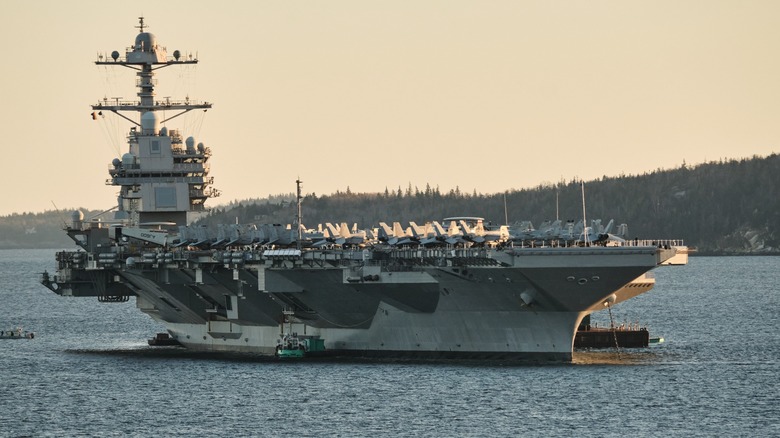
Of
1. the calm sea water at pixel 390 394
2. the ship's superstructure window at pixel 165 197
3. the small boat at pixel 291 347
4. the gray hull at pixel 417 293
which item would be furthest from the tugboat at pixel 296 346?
the ship's superstructure window at pixel 165 197

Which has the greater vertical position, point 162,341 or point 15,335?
point 15,335

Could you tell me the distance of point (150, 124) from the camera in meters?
57.3

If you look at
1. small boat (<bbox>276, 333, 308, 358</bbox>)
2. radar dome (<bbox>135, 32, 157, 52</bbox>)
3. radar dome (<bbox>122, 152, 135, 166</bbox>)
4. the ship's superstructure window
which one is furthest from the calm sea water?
radar dome (<bbox>135, 32, 157, 52</bbox>)

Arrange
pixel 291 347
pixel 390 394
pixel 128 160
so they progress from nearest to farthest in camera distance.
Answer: pixel 390 394 < pixel 291 347 < pixel 128 160

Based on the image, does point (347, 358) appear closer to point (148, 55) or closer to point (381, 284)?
point (381, 284)

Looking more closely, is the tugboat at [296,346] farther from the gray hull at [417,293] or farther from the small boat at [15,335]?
the small boat at [15,335]

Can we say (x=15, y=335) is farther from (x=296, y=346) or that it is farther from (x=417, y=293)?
(x=417, y=293)

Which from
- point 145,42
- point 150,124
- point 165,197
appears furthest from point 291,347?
point 145,42

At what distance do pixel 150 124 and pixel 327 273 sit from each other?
13895 millimetres

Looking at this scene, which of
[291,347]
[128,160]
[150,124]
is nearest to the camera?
[291,347]

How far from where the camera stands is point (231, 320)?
52.2 m

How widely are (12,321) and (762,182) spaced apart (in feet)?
465

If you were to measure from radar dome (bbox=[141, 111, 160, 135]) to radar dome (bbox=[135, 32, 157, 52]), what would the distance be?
2426 millimetres

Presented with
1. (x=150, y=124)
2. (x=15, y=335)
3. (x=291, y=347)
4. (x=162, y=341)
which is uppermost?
(x=150, y=124)
